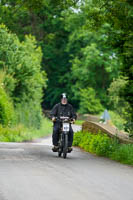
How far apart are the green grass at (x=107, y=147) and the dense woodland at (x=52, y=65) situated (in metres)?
3.12

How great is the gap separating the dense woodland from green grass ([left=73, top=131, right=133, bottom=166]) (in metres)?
3.12

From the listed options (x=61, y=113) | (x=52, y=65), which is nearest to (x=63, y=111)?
(x=61, y=113)

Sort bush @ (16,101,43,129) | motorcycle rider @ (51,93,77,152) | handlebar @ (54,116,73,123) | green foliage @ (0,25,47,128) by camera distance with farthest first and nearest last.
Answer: bush @ (16,101,43,129)
green foliage @ (0,25,47,128)
motorcycle rider @ (51,93,77,152)
handlebar @ (54,116,73,123)

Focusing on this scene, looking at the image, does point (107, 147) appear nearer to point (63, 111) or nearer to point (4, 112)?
point (63, 111)

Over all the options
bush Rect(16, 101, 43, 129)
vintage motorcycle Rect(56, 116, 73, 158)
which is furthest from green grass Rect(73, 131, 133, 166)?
bush Rect(16, 101, 43, 129)

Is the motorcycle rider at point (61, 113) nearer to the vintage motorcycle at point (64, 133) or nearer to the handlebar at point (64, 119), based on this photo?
the handlebar at point (64, 119)

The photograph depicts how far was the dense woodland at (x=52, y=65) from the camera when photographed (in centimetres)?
3512

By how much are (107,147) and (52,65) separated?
6060 centimetres

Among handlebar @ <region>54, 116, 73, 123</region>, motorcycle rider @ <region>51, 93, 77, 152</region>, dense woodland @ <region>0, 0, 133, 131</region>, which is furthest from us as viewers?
dense woodland @ <region>0, 0, 133, 131</region>

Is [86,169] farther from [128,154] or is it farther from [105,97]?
[105,97]

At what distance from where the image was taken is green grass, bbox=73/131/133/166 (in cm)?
1507

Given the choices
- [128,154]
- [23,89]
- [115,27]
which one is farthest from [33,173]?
[23,89]

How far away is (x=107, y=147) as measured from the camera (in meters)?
17.0

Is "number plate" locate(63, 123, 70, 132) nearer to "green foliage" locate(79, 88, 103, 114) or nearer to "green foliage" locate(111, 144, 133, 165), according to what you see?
"green foliage" locate(111, 144, 133, 165)
